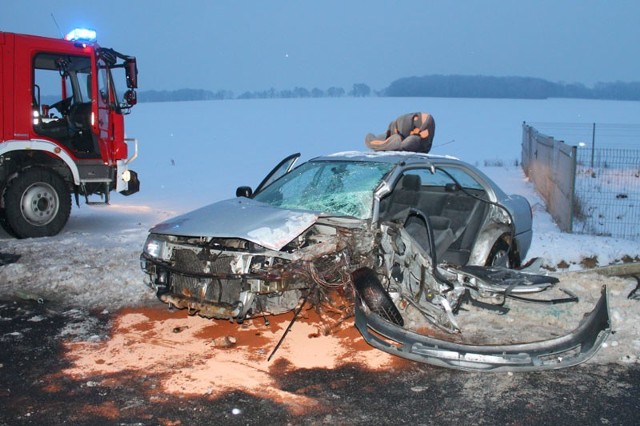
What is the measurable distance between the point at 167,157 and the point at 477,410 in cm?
2334

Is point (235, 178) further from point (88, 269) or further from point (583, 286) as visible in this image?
point (583, 286)

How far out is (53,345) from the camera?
216 inches

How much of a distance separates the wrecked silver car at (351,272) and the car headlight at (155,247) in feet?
0.05

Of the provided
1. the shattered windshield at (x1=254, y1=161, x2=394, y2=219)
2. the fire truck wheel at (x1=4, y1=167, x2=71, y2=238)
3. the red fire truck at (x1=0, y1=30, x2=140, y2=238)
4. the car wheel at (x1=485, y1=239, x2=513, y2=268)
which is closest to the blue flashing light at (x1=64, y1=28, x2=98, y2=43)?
the red fire truck at (x1=0, y1=30, x2=140, y2=238)

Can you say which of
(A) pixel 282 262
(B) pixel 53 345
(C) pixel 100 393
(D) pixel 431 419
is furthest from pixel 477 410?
(B) pixel 53 345

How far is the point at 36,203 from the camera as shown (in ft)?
34.0

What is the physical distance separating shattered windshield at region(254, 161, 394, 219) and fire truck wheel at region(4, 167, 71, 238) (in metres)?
5.25

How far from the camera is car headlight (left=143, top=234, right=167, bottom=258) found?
225 inches

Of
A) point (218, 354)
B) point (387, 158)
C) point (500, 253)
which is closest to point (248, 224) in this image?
point (218, 354)

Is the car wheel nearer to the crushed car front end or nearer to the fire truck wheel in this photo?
the crushed car front end

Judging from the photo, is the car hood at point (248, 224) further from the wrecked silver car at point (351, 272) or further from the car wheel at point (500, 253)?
the car wheel at point (500, 253)

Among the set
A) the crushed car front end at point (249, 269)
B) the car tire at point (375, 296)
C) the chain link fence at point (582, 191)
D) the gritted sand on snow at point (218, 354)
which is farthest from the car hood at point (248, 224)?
the chain link fence at point (582, 191)

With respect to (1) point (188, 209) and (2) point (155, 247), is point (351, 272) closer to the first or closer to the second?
(2) point (155, 247)

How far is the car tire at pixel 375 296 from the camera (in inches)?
206
